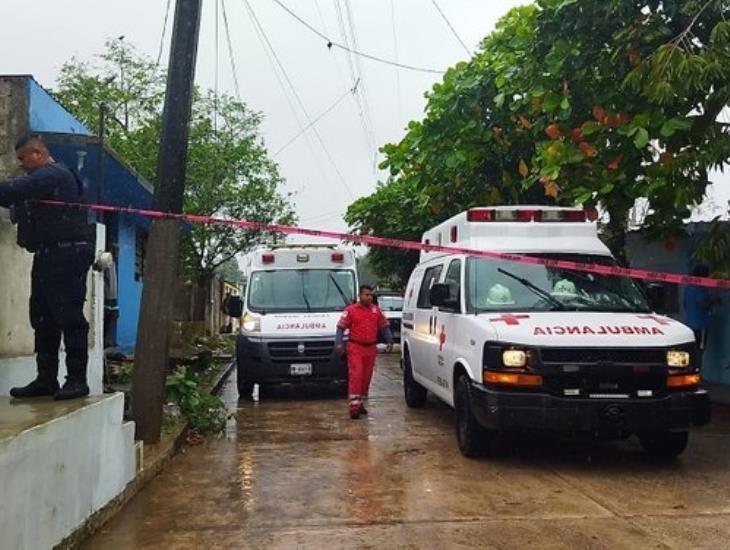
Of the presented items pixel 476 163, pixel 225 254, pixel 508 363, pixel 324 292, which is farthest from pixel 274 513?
pixel 225 254

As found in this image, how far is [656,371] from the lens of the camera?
656cm

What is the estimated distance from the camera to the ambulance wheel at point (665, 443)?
7102 mm

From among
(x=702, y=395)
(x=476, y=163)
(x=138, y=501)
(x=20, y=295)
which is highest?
(x=476, y=163)


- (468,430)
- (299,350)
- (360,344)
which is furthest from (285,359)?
(468,430)

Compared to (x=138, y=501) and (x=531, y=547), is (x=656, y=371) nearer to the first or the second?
(x=531, y=547)

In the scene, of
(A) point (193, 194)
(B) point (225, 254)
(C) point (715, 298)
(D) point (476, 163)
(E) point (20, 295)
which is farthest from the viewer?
(B) point (225, 254)

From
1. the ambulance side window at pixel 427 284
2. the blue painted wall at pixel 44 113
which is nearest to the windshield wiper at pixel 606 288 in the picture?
the ambulance side window at pixel 427 284

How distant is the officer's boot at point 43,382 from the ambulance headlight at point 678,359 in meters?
4.75

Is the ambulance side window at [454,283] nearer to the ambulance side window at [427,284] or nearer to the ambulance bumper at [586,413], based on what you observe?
the ambulance side window at [427,284]

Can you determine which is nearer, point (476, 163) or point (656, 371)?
point (656, 371)

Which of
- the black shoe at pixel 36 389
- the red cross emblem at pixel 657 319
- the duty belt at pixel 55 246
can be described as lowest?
the black shoe at pixel 36 389

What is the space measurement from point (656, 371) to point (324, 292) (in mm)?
6779

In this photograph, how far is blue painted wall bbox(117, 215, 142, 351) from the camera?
47.9 feet

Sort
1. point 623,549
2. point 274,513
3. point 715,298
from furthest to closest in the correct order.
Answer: point 715,298 < point 274,513 < point 623,549
